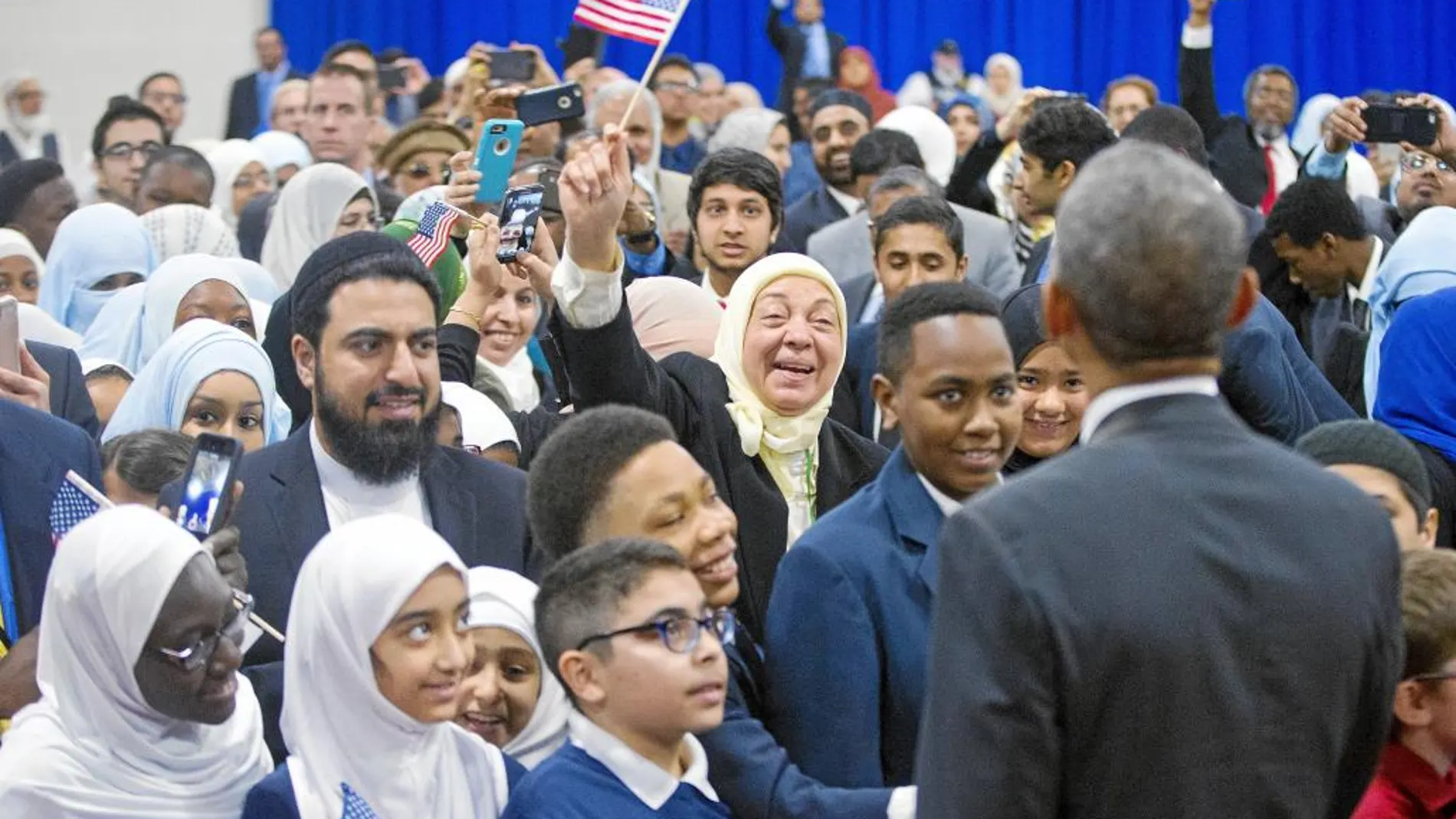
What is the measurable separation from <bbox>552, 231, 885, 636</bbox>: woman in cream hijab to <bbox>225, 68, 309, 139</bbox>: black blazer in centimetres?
884

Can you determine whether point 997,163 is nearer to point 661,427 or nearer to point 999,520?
point 661,427

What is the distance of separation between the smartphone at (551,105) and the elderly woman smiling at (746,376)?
114 centimetres

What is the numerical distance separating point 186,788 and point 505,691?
56cm

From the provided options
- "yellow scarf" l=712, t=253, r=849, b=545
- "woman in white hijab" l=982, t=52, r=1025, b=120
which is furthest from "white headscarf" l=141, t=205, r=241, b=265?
"woman in white hijab" l=982, t=52, r=1025, b=120

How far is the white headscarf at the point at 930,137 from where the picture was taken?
9.35m

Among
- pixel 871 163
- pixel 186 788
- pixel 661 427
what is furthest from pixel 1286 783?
pixel 871 163

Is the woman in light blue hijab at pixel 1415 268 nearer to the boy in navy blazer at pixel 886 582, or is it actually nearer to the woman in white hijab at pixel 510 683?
the boy in navy blazer at pixel 886 582

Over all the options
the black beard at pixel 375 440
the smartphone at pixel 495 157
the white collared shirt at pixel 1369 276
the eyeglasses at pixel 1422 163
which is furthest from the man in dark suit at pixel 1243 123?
the black beard at pixel 375 440

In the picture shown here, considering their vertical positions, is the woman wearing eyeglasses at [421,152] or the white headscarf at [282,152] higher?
the woman wearing eyeglasses at [421,152]

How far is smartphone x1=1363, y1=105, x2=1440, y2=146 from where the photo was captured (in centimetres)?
618

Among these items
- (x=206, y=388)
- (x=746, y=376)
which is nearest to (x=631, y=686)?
(x=746, y=376)

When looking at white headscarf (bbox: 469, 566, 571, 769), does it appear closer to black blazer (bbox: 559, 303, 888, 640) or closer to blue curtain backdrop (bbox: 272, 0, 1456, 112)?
black blazer (bbox: 559, 303, 888, 640)

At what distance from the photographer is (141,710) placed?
121 inches

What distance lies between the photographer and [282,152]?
9695mm
